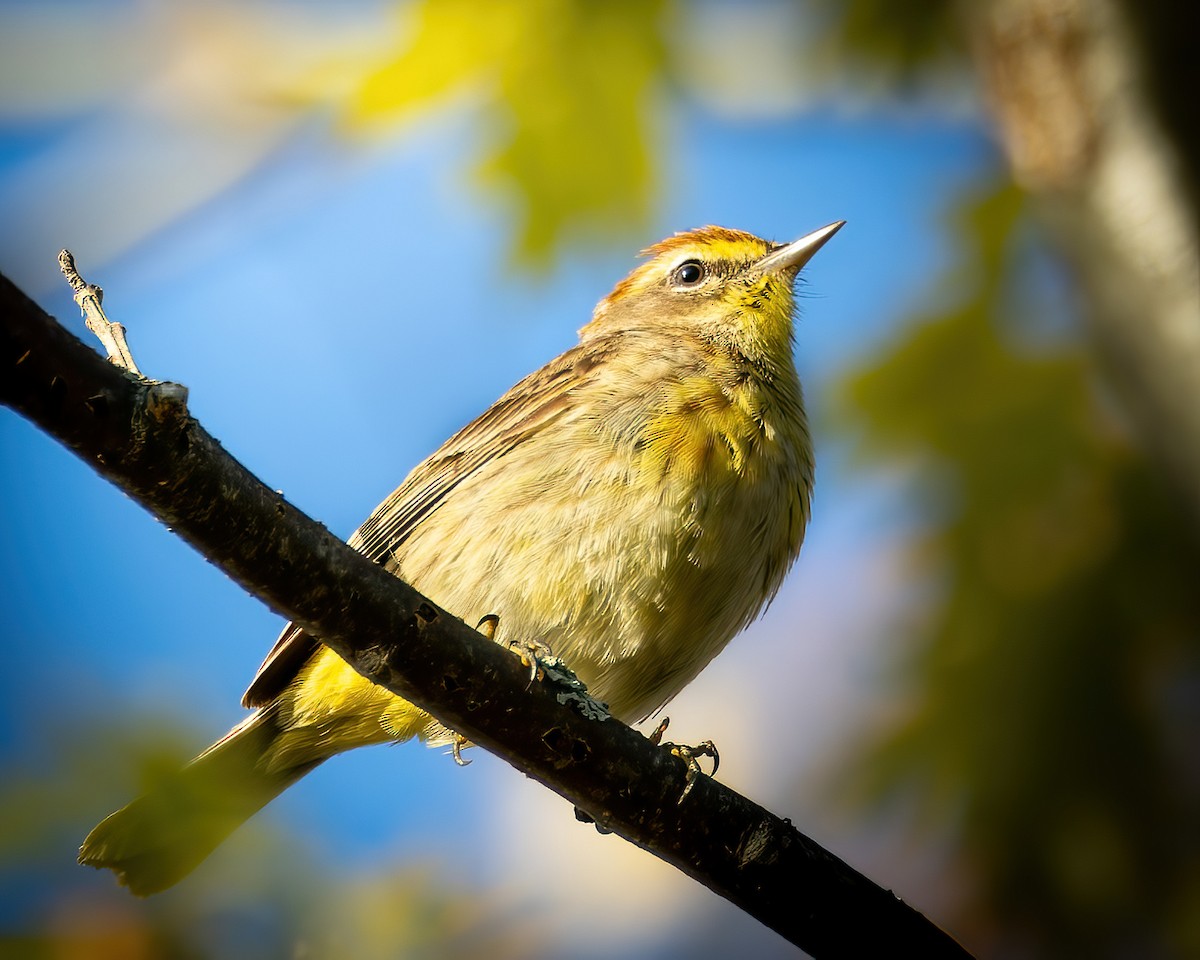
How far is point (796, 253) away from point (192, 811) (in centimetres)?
407

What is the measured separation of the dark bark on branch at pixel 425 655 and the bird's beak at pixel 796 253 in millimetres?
3290

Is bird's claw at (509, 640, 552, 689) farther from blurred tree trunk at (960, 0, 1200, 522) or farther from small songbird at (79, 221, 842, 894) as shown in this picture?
blurred tree trunk at (960, 0, 1200, 522)

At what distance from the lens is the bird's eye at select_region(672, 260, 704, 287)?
276 inches

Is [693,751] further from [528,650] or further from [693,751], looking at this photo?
[528,650]

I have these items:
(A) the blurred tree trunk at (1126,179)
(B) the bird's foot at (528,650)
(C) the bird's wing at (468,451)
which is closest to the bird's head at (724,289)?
(C) the bird's wing at (468,451)

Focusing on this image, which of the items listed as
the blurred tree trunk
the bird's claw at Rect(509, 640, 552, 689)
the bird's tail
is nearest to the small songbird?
the bird's tail

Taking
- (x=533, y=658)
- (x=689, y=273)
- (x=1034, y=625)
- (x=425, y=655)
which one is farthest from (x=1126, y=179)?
(x=689, y=273)

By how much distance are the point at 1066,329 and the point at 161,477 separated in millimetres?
3439

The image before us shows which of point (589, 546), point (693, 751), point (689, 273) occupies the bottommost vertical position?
point (693, 751)

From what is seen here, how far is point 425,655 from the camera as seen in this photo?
141 inches

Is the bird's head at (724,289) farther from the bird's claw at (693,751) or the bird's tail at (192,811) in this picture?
the bird's tail at (192,811)

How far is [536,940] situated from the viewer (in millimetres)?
5043

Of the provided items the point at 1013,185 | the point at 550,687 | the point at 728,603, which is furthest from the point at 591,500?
the point at 1013,185

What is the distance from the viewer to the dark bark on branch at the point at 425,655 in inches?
114
